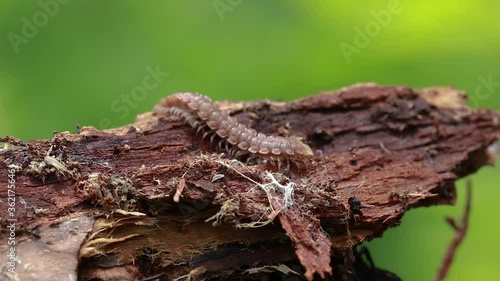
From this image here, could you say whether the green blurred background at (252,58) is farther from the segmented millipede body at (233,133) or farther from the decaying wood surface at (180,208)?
the decaying wood surface at (180,208)

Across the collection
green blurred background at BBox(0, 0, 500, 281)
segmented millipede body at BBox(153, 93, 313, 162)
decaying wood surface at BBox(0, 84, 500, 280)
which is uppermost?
green blurred background at BBox(0, 0, 500, 281)

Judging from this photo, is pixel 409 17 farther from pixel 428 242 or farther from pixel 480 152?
pixel 428 242

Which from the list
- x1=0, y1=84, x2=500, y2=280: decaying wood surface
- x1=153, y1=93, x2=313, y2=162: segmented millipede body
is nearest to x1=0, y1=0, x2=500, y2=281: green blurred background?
x1=153, y1=93, x2=313, y2=162: segmented millipede body

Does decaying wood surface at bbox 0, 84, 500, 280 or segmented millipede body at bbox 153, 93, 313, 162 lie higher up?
segmented millipede body at bbox 153, 93, 313, 162

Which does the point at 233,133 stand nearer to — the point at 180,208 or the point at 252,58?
the point at 180,208

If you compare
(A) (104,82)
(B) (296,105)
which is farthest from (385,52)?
(A) (104,82)

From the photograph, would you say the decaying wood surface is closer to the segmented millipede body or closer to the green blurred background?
the segmented millipede body
